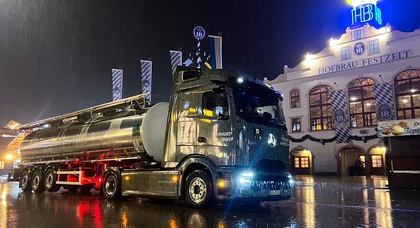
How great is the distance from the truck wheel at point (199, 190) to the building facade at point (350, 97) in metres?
25.2

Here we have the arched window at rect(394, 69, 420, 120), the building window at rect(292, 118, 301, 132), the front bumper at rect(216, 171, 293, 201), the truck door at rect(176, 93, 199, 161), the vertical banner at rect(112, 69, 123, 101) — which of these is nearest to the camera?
the front bumper at rect(216, 171, 293, 201)

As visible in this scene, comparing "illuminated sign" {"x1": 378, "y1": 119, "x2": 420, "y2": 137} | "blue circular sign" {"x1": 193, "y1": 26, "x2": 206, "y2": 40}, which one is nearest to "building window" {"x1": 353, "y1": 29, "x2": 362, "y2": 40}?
"blue circular sign" {"x1": 193, "y1": 26, "x2": 206, "y2": 40}

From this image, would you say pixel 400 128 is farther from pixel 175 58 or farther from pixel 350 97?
pixel 350 97

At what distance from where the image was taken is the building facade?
29.1 meters

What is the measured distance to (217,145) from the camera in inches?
332

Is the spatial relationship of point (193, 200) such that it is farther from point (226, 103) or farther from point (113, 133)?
point (113, 133)

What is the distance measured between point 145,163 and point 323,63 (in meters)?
26.7

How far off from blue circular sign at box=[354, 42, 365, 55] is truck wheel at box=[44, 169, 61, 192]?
27.0 metres

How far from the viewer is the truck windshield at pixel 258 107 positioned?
28.0ft

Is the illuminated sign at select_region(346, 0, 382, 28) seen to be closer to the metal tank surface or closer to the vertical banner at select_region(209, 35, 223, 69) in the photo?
the vertical banner at select_region(209, 35, 223, 69)

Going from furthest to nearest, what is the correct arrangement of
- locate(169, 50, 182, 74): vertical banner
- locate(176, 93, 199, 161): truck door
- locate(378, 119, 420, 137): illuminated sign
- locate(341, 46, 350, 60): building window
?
locate(341, 46, 350, 60): building window → locate(169, 50, 182, 74): vertical banner → locate(378, 119, 420, 137): illuminated sign → locate(176, 93, 199, 161): truck door

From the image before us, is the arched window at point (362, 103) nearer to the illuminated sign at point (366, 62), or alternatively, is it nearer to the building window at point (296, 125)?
the illuminated sign at point (366, 62)

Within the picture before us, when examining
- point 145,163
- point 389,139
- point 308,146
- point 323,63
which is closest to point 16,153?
point 145,163

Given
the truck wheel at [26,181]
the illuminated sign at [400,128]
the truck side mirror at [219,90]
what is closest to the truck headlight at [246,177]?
the truck side mirror at [219,90]
